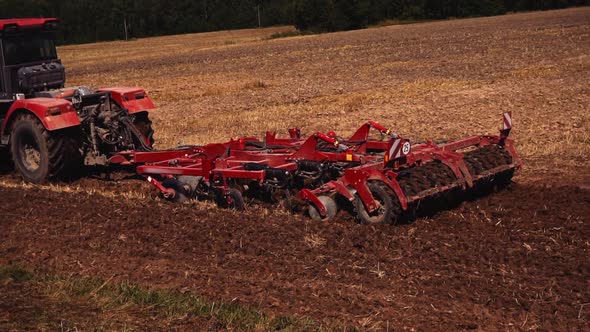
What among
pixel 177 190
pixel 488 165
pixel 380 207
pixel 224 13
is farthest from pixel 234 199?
pixel 224 13

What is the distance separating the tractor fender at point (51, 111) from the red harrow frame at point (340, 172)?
97 centimetres

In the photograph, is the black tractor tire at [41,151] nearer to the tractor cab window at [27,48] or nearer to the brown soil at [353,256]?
the tractor cab window at [27,48]

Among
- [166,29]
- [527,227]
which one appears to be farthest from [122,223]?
[166,29]

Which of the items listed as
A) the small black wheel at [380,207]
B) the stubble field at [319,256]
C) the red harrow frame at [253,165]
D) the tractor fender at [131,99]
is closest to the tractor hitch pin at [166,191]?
the red harrow frame at [253,165]

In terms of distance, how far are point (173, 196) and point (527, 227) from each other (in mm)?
3792

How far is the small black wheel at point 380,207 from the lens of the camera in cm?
700

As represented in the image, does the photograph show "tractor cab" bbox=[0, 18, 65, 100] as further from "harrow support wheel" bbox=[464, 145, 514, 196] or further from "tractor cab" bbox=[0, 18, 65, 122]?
"harrow support wheel" bbox=[464, 145, 514, 196]

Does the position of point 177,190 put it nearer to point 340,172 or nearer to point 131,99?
point 340,172

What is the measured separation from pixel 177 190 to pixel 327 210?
6.37 ft

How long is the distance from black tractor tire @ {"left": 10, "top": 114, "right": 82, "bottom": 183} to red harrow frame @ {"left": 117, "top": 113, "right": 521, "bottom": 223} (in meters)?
0.98

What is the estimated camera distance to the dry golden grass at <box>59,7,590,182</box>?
12.3 metres

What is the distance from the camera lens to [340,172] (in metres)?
8.05

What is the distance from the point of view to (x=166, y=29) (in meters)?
89.8

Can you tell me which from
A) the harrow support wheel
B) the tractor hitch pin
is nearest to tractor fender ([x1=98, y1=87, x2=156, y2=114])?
the tractor hitch pin
